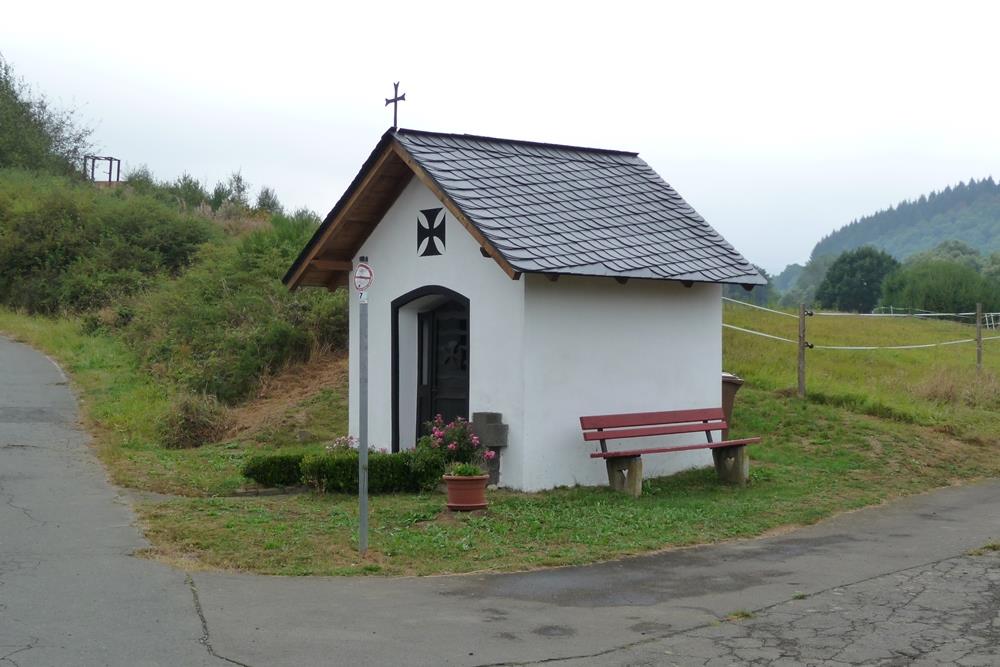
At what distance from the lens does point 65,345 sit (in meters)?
27.1

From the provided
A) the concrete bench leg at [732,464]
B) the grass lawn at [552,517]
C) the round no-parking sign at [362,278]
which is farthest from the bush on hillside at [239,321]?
the round no-parking sign at [362,278]

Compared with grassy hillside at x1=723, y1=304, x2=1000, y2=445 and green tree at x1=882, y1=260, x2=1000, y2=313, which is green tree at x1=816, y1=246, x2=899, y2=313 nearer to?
green tree at x1=882, y1=260, x2=1000, y2=313

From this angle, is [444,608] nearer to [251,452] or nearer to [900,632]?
[900,632]

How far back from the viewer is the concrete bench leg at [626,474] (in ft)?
41.5

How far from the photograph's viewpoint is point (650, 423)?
13430 millimetres

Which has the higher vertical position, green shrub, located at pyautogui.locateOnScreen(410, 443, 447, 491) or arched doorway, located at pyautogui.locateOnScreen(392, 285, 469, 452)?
arched doorway, located at pyautogui.locateOnScreen(392, 285, 469, 452)

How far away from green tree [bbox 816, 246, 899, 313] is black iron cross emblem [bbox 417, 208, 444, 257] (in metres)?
85.7

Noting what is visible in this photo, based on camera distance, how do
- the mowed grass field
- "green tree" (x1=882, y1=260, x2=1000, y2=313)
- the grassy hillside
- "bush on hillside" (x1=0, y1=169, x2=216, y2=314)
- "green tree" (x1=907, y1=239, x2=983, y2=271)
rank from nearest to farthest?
1. the mowed grass field
2. the grassy hillside
3. "bush on hillside" (x1=0, y1=169, x2=216, y2=314)
4. "green tree" (x1=882, y1=260, x2=1000, y2=313)
5. "green tree" (x1=907, y1=239, x2=983, y2=271)

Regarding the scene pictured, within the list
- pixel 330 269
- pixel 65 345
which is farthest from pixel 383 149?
pixel 65 345

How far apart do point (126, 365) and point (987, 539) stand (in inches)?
744

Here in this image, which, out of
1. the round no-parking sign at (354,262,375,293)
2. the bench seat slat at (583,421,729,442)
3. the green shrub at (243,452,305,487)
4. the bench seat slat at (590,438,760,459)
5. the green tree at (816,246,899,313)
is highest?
the green tree at (816,246,899,313)

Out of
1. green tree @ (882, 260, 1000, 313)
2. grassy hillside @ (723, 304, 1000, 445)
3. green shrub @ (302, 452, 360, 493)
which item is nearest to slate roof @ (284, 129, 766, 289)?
green shrub @ (302, 452, 360, 493)

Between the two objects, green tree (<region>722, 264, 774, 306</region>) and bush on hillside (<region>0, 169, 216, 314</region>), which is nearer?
green tree (<region>722, 264, 774, 306</region>)

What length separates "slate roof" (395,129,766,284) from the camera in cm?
1268
